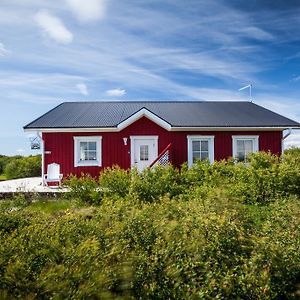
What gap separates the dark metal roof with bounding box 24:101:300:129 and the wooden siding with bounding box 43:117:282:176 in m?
0.59

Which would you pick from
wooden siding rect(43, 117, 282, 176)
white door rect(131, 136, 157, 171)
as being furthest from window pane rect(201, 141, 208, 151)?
white door rect(131, 136, 157, 171)

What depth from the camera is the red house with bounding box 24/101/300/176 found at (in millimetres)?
18797

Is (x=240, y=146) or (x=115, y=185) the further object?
(x=240, y=146)

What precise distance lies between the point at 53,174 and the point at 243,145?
389 inches

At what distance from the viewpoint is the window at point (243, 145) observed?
1966 cm

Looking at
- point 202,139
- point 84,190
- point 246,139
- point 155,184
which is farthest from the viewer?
point 246,139

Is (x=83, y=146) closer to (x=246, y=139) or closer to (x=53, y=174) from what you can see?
(x=53, y=174)

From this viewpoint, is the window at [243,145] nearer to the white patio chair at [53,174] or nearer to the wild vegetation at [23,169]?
the white patio chair at [53,174]

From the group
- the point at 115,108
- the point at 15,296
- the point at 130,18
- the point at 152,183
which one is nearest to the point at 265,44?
the point at 130,18

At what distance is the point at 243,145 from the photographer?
19.8m

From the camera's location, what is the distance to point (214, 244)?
5.12m

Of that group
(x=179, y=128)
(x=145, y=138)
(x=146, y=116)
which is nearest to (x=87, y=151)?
(x=145, y=138)

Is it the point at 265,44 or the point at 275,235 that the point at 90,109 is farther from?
the point at 275,235

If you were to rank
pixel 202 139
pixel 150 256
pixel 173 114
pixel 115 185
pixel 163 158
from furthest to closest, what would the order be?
pixel 173 114 → pixel 202 139 → pixel 163 158 → pixel 115 185 → pixel 150 256
